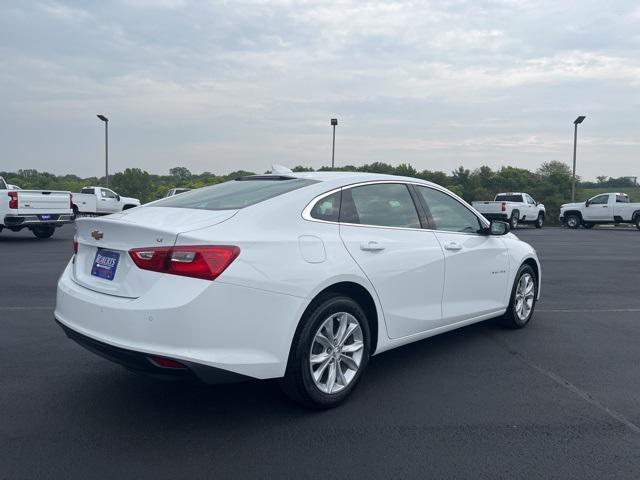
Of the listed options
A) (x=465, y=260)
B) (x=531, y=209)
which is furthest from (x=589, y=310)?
(x=531, y=209)

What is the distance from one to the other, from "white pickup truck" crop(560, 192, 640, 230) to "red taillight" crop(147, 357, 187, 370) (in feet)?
98.9

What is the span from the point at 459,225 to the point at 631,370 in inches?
72.0

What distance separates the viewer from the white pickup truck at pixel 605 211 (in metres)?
29.0

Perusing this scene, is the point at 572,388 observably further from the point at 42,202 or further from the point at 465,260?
the point at 42,202

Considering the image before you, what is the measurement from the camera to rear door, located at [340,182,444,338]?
4203 mm

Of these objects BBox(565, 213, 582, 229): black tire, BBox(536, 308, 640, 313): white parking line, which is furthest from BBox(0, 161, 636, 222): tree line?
BBox(536, 308, 640, 313): white parking line

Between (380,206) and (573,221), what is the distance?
94.5 ft

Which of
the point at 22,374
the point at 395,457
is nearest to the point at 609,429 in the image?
the point at 395,457

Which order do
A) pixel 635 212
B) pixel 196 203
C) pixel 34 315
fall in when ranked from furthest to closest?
pixel 635 212 < pixel 34 315 < pixel 196 203

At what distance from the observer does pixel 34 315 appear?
21.9 feet

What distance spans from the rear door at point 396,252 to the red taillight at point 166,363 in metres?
1.37

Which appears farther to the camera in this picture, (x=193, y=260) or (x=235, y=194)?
(x=235, y=194)

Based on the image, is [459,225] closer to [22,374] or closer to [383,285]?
[383,285]

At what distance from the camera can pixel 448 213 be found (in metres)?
5.28
